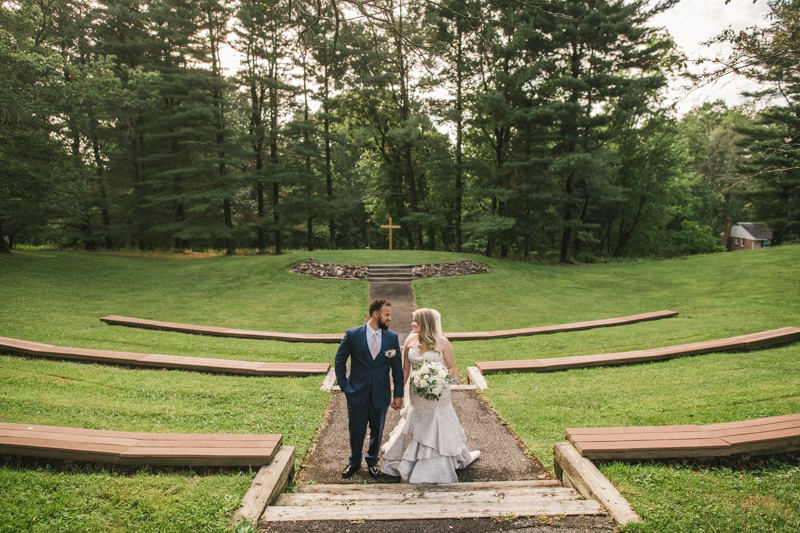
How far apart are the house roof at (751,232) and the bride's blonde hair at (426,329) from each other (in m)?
59.6

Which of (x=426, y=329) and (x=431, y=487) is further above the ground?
(x=426, y=329)

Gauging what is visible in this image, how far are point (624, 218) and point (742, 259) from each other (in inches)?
560

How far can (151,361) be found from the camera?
24.4 feet

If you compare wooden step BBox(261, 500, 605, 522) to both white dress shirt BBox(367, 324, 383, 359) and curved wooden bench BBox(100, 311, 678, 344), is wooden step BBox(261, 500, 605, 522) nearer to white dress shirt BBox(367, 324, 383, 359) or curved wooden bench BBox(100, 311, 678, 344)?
white dress shirt BBox(367, 324, 383, 359)

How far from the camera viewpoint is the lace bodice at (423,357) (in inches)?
178

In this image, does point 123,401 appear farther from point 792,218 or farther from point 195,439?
point 792,218

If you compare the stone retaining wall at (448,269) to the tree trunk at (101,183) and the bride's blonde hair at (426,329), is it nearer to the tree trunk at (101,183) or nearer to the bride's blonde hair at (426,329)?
the bride's blonde hair at (426,329)

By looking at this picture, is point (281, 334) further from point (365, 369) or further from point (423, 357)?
point (423, 357)

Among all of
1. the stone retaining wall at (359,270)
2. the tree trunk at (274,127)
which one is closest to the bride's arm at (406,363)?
the stone retaining wall at (359,270)

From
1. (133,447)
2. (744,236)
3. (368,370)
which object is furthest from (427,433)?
(744,236)

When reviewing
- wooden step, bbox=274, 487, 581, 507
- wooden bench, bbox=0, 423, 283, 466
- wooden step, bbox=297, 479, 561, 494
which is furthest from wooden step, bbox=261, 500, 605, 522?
wooden bench, bbox=0, 423, 283, 466

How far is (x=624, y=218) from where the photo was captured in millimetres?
34750

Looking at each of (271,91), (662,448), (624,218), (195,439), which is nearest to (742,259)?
(624,218)

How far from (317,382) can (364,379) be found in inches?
133
